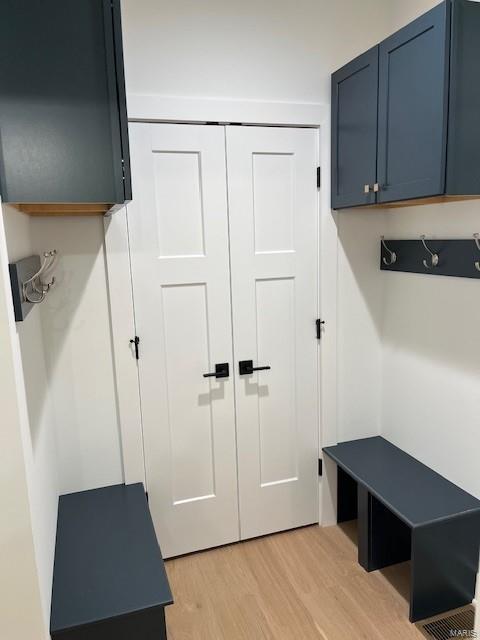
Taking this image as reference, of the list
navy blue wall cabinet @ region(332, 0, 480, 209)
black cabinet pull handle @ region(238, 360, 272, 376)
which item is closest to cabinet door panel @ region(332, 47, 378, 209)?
navy blue wall cabinet @ region(332, 0, 480, 209)

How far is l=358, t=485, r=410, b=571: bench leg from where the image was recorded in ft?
7.72

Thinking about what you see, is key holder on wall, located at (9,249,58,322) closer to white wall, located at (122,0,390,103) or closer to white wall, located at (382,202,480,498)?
white wall, located at (122,0,390,103)

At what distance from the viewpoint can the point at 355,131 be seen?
2.26 metres

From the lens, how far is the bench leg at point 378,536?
235cm

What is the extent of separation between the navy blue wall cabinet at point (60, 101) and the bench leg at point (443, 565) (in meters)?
1.86

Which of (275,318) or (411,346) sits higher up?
(275,318)

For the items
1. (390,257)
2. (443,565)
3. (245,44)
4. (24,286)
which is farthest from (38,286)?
(443,565)

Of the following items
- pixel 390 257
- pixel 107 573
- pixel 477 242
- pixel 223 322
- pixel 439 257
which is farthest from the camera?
pixel 390 257

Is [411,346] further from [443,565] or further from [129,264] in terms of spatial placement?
[129,264]

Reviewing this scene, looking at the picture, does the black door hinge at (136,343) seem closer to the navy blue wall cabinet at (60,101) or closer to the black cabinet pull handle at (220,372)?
the black cabinet pull handle at (220,372)

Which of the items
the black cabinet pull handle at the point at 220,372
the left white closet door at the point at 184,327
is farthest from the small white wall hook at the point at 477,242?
the black cabinet pull handle at the point at 220,372

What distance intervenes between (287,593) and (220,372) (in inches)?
43.1

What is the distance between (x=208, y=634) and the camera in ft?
6.75

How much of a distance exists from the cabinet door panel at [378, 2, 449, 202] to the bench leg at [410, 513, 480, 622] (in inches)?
55.4
